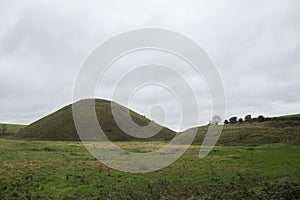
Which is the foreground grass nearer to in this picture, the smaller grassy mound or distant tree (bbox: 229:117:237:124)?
the smaller grassy mound

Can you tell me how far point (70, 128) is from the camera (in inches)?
4451

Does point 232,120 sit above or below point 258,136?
above

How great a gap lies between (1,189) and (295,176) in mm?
22094

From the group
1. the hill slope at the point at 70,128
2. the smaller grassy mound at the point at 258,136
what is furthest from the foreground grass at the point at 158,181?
the hill slope at the point at 70,128

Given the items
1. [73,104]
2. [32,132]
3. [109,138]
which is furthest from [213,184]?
[73,104]

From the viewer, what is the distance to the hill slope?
105 meters

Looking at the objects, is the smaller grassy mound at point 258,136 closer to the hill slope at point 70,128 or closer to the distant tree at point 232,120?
the hill slope at point 70,128

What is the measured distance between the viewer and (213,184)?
78.7ft

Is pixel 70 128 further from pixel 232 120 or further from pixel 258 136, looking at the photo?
pixel 258 136

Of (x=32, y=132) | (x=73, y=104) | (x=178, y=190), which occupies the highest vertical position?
(x=73, y=104)

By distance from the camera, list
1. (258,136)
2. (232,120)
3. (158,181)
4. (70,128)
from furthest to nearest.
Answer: (232,120)
(70,128)
(258,136)
(158,181)

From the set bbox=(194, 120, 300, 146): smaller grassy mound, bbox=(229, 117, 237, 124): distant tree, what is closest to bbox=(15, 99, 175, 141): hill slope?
bbox=(229, 117, 237, 124): distant tree

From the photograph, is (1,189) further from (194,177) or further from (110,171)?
(194,177)

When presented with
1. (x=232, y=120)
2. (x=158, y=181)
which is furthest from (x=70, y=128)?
(x=158, y=181)
